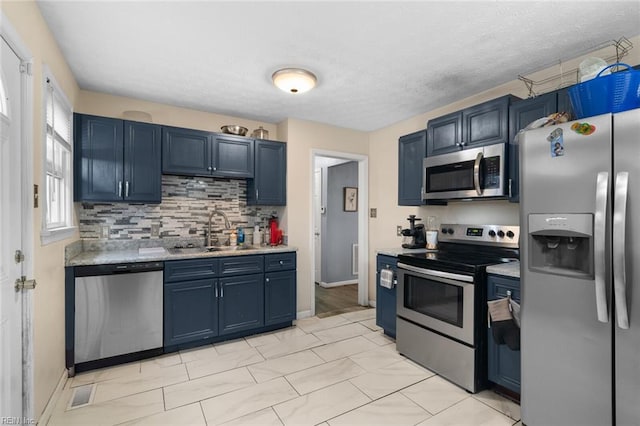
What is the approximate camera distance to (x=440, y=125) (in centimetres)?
302

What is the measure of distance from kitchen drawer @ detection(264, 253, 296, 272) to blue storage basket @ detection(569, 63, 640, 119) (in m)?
2.76

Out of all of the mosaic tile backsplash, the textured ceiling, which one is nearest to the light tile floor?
the mosaic tile backsplash

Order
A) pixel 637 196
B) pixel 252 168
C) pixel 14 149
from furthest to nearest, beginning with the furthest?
pixel 252 168 < pixel 14 149 < pixel 637 196

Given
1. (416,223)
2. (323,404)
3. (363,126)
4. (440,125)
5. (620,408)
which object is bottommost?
(323,404)

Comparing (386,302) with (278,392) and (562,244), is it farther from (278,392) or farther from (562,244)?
(562,244)

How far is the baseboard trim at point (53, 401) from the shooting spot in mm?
1914

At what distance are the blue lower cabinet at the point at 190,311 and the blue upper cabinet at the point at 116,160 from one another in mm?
932

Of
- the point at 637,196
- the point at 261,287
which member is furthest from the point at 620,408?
A: the point at 261,287

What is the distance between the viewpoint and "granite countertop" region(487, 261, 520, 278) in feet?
6.90

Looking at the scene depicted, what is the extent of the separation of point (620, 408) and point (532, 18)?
2.18m

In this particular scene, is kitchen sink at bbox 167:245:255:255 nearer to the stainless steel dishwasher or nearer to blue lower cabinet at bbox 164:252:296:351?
blue lower cabinet at bbox 164:252:296:351

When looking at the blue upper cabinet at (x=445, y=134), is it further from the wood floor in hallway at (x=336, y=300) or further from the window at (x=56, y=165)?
the window at (x=56, y=165)

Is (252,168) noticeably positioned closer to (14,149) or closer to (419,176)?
(419,176)

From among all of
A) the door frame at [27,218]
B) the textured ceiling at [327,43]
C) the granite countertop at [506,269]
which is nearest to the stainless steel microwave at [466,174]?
the granite countertop at [506,269]
